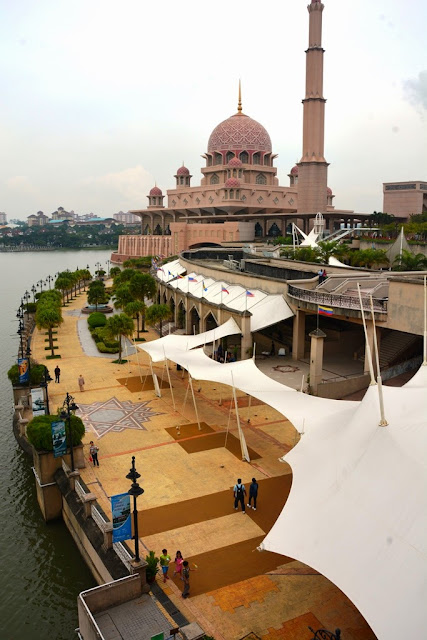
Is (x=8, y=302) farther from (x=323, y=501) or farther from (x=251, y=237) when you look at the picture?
(x=323, y=501)

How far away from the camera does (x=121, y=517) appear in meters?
14.8

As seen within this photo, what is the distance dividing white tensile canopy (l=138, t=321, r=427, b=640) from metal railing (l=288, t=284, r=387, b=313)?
11.3m

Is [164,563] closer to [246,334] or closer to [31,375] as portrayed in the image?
[31,375]

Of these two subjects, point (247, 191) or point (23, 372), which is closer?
point (23, 372)

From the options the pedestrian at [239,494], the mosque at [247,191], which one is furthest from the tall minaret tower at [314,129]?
the pedestrian at [239,494]

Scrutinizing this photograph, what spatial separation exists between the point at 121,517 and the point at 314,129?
7741 cm

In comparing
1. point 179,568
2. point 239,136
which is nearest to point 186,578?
point 179,568

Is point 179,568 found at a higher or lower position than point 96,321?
lower

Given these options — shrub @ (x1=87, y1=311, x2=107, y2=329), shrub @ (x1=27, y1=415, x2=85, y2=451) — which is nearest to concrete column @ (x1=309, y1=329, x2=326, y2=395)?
shrub @ (x1=27, y1=415, x2=85, y2=451)

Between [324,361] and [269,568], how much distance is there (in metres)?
20.6

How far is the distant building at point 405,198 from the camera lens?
323 ft

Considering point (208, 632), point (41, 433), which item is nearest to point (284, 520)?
point (208, 632)

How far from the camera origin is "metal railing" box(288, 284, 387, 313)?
2817cm

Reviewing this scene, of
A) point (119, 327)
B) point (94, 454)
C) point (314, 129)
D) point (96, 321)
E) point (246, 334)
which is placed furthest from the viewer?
point (314, 129)
